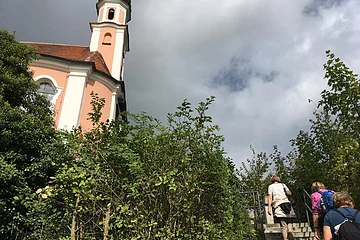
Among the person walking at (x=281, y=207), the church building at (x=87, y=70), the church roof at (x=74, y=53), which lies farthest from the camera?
the church roof at (x=74, y=53)

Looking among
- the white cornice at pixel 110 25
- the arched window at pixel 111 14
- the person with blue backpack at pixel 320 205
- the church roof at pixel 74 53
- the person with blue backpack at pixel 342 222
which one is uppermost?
the arched window at pixel 111 14

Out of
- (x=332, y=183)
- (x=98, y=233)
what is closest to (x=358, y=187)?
(x=332, y=183)

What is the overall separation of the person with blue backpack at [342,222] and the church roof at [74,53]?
60.1ft

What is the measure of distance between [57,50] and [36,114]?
13.4 meters

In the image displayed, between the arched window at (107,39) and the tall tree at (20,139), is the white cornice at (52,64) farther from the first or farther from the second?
the tall tree at (20,139)

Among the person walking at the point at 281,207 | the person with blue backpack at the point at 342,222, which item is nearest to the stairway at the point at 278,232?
the person walking at the point at 281,207

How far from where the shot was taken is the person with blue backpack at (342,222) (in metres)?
3.64

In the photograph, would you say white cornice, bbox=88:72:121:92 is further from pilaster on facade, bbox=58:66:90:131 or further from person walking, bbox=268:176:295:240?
person walking, bbox=268:176:295:240

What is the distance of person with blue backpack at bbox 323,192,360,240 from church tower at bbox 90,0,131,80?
19.7 meters

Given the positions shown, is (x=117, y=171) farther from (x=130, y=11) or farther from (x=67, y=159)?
(x=130, y=11)

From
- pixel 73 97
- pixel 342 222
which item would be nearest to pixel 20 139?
pixel 73 97

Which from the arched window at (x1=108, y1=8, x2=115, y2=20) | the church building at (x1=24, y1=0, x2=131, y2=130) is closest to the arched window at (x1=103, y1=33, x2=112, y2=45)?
the church building at (x1=24, y1=0, x2=131, y2=130)

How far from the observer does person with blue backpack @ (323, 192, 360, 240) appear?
3.64m

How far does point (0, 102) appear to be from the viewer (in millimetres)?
9664
